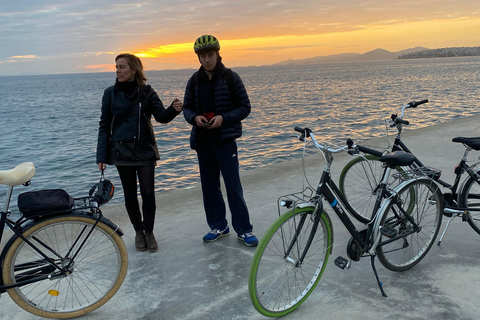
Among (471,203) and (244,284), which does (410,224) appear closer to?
(471,203)

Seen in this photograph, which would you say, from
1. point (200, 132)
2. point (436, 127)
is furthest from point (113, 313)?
point (436, 127)

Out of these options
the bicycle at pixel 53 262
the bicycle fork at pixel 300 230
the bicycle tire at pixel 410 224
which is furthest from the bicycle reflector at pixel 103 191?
the bicycle tire at pixel 410 224

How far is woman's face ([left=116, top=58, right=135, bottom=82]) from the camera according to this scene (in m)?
3.99

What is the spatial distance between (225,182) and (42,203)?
1.96m

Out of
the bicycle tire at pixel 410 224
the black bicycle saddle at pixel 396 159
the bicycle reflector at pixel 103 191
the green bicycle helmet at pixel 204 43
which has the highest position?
the green bicycle helmet at pixel 204 43

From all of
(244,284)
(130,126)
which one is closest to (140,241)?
(130,126)

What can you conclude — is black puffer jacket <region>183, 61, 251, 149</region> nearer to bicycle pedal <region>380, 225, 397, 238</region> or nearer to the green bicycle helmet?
the green bicycle helmet

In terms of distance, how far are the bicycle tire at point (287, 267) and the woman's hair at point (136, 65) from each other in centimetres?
221

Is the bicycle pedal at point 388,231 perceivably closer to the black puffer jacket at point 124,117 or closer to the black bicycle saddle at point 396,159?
the black bicycle saddle at point 396,159

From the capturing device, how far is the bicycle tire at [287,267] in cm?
285

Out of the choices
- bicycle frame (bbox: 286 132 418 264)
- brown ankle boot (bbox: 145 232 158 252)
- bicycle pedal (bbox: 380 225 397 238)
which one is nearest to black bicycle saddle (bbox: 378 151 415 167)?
bicycle frame (bbox: 286 132 418 264)

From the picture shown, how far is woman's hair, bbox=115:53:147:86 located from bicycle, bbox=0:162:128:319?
153cm

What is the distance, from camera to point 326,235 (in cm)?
323

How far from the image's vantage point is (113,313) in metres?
3.14
